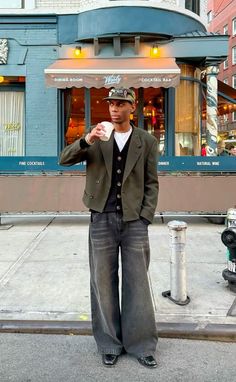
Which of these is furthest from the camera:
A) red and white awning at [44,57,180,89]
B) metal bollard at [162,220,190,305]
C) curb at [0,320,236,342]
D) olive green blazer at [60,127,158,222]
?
red and white awning at [44,57,180,89]

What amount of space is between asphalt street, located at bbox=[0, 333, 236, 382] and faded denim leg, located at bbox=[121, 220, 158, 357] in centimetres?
16

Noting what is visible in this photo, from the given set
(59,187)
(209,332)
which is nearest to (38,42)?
(59,187)

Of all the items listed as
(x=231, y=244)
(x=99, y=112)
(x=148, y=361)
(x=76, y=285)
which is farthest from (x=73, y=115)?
(x=148, y=361)

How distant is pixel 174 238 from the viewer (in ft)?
13.8

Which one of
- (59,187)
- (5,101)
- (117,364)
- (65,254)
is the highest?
(5,101)

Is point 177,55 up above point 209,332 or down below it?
A: above

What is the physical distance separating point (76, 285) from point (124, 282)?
5.78ft

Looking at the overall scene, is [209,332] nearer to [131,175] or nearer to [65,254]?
[131,175]

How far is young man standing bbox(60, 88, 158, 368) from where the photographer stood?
315cm

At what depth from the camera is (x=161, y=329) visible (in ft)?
12.2

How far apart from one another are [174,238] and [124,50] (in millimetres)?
7823

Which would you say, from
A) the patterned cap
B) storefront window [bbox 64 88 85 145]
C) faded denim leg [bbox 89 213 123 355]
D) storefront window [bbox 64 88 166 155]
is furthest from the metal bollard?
storefront window [bbox 64 88 85 145]

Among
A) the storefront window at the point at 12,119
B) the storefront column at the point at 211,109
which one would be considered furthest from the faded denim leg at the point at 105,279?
the storefront window at the point at 12,119

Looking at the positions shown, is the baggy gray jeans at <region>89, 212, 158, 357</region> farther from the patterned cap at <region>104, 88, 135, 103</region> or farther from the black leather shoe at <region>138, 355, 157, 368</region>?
the patterned cap at <region>104, 88, 135, 103</region>
